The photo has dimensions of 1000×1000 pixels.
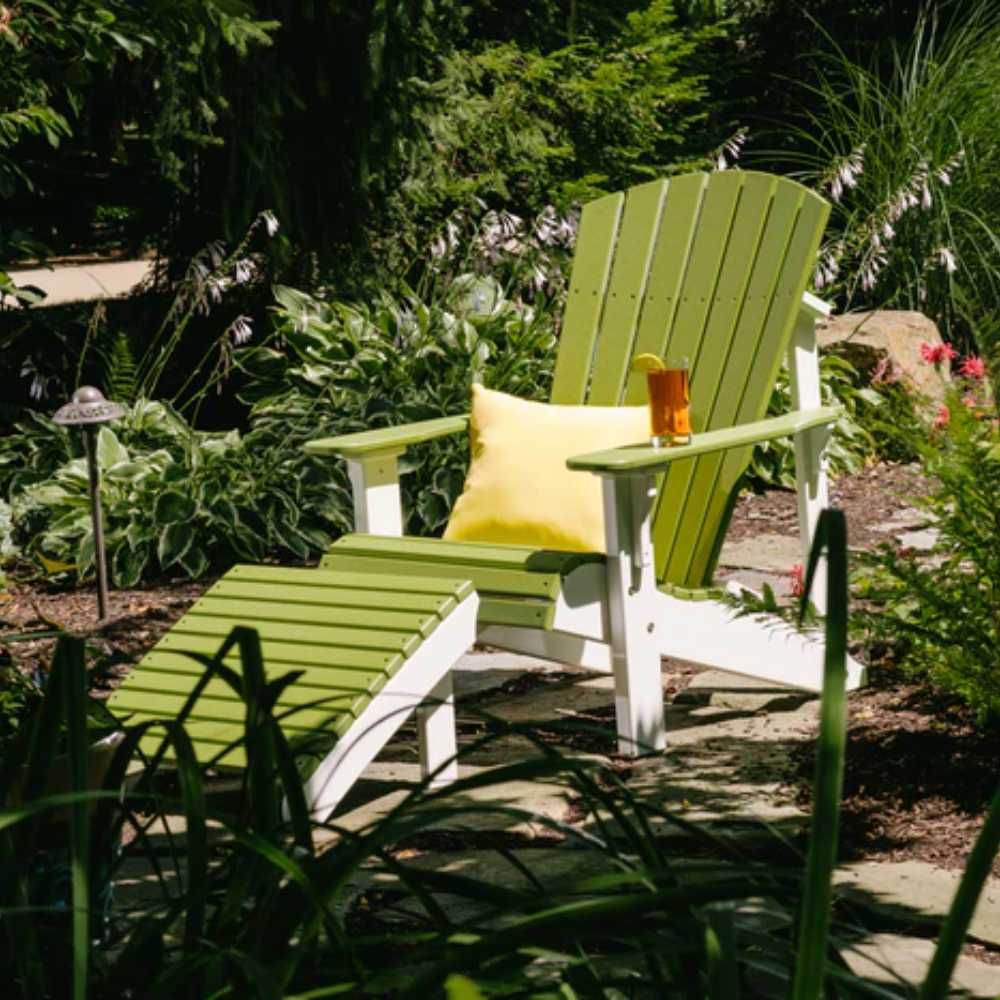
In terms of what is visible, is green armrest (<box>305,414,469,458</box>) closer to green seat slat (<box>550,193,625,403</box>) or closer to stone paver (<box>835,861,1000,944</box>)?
green seat slat (<box>550,193,625,403</box>)

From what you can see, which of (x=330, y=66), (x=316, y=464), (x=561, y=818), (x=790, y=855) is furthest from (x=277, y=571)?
(x=330, y=66)

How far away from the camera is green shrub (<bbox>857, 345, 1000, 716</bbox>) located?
119 inches

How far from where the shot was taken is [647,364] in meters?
3.97

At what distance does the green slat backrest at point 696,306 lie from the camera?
4059 mm

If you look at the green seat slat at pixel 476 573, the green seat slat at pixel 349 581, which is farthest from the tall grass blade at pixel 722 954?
the green seat slat at pixel 476 573

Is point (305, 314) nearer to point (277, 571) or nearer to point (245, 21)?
point (245, 21)

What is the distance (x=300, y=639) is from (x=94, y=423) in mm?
1762

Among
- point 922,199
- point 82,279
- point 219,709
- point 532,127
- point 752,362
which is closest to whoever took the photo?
point 219,709

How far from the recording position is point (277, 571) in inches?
142

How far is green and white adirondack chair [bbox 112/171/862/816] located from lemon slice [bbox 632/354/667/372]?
187 millimetres

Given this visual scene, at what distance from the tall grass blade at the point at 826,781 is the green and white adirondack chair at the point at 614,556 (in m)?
1.69

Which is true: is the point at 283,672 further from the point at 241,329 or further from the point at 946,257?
the point at 946,257

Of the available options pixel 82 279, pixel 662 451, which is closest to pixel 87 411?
pixel 662 451

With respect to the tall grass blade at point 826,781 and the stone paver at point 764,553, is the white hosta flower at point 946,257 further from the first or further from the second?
the tall grass blade at point 826,781
